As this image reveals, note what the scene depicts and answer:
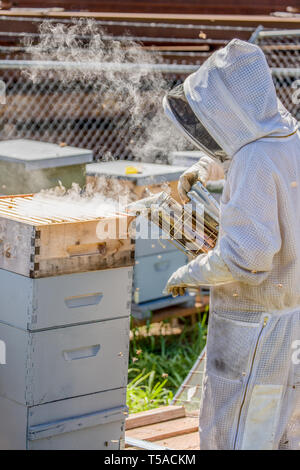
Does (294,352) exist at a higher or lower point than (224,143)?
lower

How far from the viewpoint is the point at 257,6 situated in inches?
327

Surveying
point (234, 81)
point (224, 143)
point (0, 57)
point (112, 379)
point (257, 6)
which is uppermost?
point (257, 6)

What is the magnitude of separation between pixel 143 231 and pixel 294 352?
6.46 feet

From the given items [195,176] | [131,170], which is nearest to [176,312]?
[131,170]

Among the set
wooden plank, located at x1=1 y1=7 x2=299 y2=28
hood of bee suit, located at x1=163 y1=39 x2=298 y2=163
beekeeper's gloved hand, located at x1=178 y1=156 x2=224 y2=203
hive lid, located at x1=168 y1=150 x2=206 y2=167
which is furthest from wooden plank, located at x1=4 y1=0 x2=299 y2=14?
hood of bee suit, located at x1=163 y1=39 x2=298 y2=163

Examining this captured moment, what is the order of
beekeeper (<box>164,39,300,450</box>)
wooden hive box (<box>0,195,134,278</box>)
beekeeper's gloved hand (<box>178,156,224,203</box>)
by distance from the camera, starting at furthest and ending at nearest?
1. beekeeper's gloved hand (<box>178,156,224,203</box>)
2. wooden hive box (<box>0,195,134,278</box>)
3. beekeeper (<box>164,39,300,450</box>)

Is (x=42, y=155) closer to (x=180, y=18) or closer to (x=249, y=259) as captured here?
(x=249, y=259)

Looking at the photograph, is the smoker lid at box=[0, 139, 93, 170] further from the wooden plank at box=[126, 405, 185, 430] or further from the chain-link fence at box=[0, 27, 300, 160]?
the chain-link fence at box=[0, 27, 300, 160]

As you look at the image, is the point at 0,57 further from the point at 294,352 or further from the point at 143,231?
the point at 294,352

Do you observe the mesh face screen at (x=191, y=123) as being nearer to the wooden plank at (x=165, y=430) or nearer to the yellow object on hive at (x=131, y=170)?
the wooden plank at (x=165, y=430)

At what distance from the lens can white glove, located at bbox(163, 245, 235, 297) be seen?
2.25 meters

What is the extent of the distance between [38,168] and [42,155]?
0.10 m

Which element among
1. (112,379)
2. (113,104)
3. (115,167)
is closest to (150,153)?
(115,167)

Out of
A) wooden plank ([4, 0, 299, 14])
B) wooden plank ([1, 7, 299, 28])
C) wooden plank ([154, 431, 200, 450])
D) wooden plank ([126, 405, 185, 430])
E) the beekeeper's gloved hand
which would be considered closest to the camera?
the beekeeper's gloved hand
